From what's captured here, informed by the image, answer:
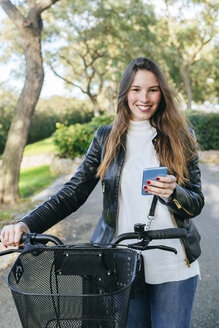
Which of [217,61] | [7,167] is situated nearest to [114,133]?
[7,167]

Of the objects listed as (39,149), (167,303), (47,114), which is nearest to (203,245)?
(167,303)

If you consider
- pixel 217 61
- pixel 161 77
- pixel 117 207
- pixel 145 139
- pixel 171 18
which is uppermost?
pixel 171 18

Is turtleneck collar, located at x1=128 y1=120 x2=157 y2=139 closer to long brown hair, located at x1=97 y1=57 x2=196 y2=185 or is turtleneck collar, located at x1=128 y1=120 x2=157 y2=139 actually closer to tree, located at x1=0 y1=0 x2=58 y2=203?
long brown hair, located at x1=97 y1=57 x2=196 y2=185

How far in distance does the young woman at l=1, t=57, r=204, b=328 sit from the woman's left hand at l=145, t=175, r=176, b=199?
49 millimetres

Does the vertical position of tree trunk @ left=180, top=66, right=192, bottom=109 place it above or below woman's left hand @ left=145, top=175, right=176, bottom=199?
above

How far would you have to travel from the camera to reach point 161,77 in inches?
76.8

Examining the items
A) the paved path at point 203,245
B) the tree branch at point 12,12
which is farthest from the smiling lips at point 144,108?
the tree branch at point 12,12

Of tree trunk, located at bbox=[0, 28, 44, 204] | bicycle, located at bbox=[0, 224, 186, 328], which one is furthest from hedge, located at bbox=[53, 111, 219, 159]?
bicycle, located at bbox=[0, 224, 186, 328]

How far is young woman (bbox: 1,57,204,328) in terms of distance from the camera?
1.74 meters

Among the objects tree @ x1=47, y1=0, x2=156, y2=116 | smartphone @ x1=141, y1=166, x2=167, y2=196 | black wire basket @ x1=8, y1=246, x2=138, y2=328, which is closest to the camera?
black wire basket @ x1=8, y1=246, x2=138, y2=328

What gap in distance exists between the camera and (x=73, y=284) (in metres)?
1.31

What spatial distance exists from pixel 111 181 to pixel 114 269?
2.09 feet

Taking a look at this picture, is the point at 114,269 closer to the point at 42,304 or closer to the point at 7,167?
the point at 42,304

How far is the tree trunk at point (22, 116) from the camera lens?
7.08m
